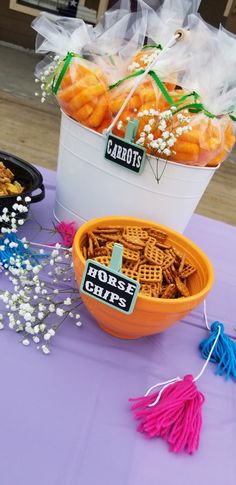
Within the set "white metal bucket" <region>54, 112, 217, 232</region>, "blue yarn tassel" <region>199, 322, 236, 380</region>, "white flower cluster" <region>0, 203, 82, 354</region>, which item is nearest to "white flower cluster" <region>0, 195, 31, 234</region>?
"white flower cluster" <region>0, 203, 82, 354</region>

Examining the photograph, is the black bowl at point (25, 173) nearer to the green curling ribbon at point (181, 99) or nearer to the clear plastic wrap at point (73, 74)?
the clear plastic wrap at point (73, 74)

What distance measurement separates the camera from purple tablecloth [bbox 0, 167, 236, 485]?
1.45ft

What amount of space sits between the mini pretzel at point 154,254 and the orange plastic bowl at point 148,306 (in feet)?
0.19

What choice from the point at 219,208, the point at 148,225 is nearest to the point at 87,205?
the point at 148,225

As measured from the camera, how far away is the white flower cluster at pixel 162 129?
0.64 metres

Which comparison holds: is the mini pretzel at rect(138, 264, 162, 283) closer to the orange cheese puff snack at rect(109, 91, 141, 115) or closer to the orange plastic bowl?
the orange plastic bowl

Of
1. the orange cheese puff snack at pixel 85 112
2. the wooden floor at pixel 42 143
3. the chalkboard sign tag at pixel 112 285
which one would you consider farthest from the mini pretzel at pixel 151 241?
the wooden floor at pixel 42 143

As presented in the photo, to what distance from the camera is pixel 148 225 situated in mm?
680

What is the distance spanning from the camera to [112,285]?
0.51m

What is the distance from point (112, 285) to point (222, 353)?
226 millimetres

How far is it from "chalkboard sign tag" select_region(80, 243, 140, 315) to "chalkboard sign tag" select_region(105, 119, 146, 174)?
207mm

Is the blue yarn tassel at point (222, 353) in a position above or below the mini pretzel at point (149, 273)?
below

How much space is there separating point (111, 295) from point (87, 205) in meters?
0.28

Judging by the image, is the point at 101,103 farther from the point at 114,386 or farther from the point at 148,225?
the point at 114,386
